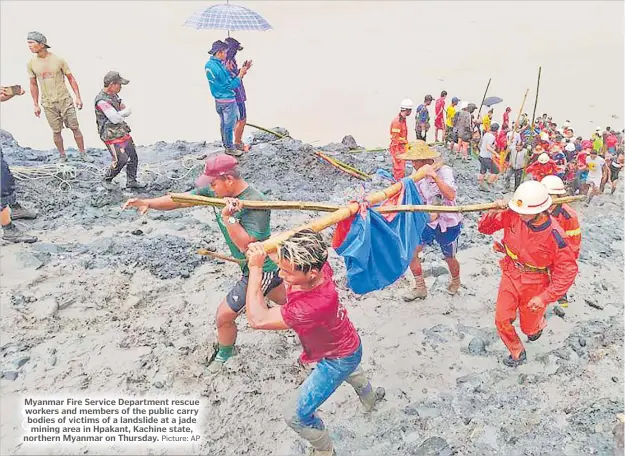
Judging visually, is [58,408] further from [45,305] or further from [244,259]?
[244,259]

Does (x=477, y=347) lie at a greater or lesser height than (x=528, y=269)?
lesser

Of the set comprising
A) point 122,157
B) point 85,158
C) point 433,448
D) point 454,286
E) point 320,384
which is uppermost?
point 122,157

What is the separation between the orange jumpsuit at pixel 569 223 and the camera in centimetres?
428

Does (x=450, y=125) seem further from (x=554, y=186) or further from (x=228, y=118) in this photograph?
(x=554, y=186)

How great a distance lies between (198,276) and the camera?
19.1ft

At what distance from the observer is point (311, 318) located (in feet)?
9.95

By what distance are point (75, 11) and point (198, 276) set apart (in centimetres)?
2573

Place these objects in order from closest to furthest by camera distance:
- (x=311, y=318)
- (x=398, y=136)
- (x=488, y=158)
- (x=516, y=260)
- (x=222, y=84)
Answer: (x=311, y=318) < (x=516, y=260) < (x=222, y=84) < (x=398, y=136) < (x=488, y=158)

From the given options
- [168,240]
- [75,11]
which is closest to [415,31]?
[75,11]

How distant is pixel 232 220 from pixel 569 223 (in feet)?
9.20

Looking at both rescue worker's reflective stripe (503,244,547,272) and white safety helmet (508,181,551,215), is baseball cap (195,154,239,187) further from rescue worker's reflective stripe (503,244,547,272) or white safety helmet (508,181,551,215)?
rescue worker's reflective stripe (503,244,547,272)

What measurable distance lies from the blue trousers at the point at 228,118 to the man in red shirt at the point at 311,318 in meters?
5.23

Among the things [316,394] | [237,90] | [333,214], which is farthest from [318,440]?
[237,90]

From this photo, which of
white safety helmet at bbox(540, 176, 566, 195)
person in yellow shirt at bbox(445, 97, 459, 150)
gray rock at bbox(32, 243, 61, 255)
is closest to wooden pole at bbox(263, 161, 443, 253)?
white safety helmet at bbox(540, 176, 566, 195)
